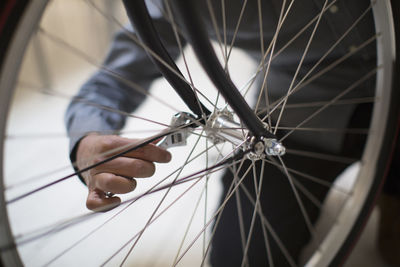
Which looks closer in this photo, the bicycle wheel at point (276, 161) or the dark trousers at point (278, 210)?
the bicycle wheel at point (276, 161)

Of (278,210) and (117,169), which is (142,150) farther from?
(278,210)

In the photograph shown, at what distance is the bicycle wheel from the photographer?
0.52m

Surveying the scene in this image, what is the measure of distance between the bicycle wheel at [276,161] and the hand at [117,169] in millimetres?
23

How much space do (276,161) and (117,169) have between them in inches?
10.5

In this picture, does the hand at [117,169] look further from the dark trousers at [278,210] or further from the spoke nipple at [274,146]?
the dark trousers at [278,210]

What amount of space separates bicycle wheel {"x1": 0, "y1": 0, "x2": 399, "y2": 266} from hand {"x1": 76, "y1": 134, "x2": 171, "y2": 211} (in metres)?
0.02

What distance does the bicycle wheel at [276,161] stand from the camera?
0.52 metres

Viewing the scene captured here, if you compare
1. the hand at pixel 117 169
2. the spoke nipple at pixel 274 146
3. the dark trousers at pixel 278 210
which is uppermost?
the spoke nipple at pixel 274 146

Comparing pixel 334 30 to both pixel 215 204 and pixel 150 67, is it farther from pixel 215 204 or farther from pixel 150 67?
pixel 215 204

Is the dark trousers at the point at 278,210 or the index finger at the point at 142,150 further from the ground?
the index finger at the point at 142,150

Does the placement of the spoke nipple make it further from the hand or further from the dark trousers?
the dark trousers

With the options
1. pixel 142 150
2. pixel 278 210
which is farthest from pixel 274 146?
pixel 278 210

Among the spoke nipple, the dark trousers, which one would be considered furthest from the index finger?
the dark trousers

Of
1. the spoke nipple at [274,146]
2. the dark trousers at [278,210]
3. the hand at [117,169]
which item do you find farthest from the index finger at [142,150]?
the dark trousers at [278,210]
